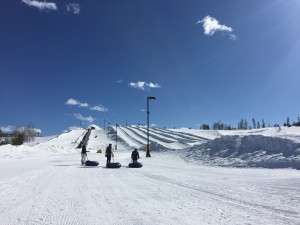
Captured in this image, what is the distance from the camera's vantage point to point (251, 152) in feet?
90.0

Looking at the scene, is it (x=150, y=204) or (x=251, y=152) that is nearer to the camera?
(x=150, y=204)

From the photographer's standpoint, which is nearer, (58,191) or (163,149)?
(58,191)

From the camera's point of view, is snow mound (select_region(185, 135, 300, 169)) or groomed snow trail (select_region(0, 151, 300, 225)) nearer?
groomed snow trail (select_region(0, 151, 300, 225))

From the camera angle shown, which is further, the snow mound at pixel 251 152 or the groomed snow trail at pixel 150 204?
the snow mound at pixel 251 152

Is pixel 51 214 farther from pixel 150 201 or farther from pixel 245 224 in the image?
pixel 245 224

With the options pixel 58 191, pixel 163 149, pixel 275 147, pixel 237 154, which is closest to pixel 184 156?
pixel 237 154

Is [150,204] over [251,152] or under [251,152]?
under

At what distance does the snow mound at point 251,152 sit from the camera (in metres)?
23.3

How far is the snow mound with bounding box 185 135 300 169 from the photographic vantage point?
23344 mm

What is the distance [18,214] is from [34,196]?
2851mm

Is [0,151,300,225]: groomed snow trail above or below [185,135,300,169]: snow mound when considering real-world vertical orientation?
below

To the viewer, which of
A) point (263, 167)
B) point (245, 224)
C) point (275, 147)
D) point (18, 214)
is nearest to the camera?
point (245, 224)

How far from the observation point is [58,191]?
38.9ft

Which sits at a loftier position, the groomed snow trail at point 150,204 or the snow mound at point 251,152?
the snow mound at point 251,152
